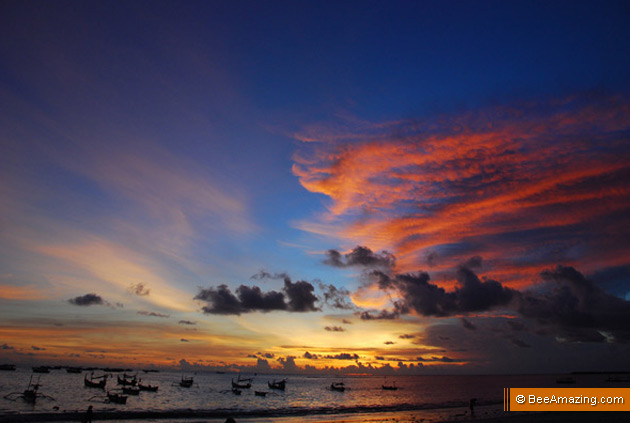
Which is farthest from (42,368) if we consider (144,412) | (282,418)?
(282,418)

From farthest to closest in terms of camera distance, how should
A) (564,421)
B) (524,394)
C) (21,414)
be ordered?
(524,394), (21,414), (564,421)

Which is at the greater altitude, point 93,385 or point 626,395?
point 626,395

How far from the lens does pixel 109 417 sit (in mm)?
57031

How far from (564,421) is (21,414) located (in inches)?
3043

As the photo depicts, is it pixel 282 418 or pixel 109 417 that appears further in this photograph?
pixel 282 418

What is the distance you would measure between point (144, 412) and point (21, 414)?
57.1 ft

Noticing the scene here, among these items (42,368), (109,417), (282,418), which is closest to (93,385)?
(109,417)

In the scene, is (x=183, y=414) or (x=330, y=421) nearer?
(x=330, y=421)

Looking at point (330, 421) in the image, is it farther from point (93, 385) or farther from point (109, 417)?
point (93, 385)

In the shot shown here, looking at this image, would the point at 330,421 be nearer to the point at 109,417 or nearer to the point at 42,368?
the point at 109,417

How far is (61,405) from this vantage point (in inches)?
2790

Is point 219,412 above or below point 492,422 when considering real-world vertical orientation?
below

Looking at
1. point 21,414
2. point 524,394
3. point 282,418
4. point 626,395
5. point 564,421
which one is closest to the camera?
point 564,421

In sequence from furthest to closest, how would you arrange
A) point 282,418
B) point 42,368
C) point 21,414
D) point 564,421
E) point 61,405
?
1. point 42,368
2. point 61,405
3. point 282,418
4. point 21,414
5. point 564,421
